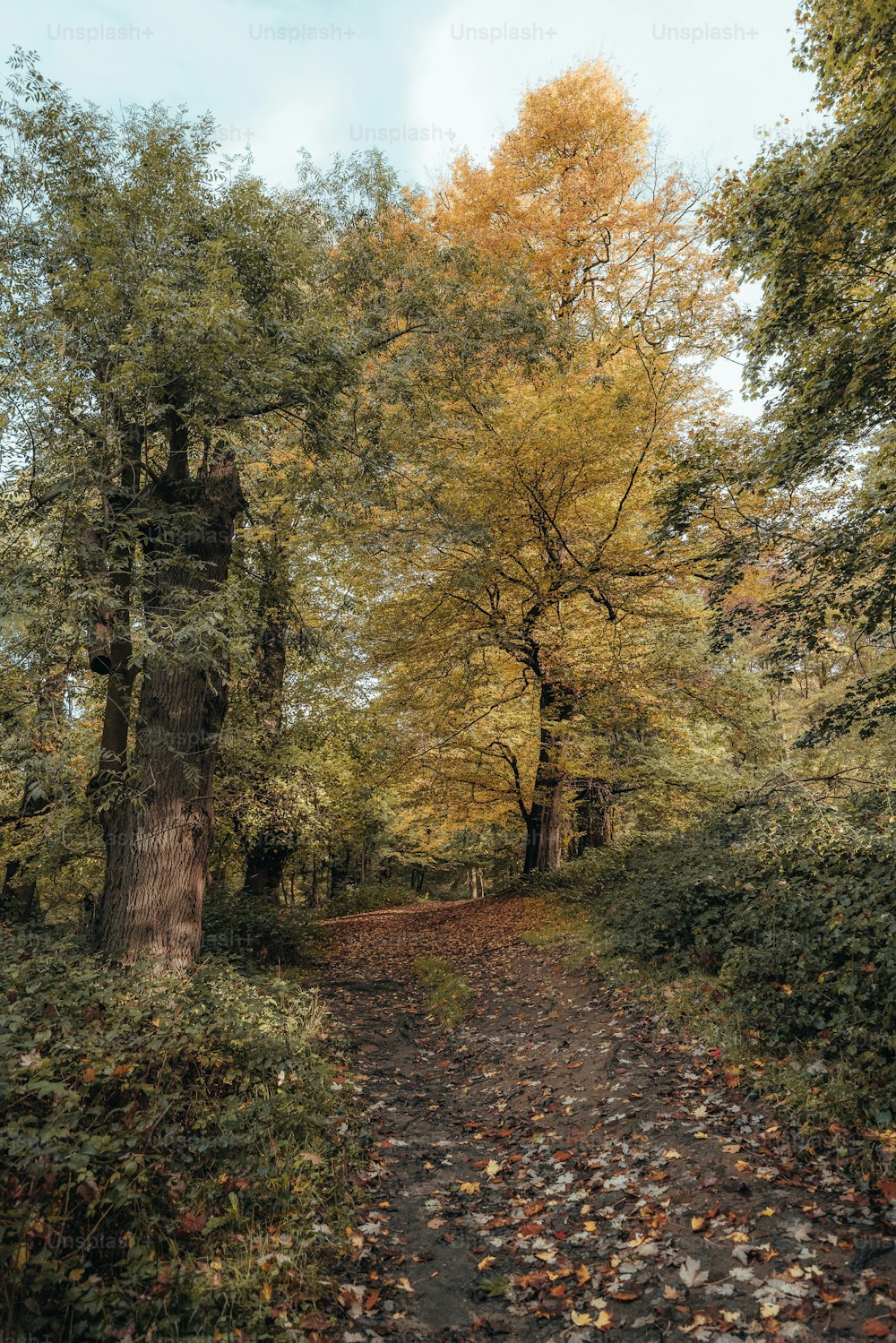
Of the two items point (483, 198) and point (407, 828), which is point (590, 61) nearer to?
point (483, 198)

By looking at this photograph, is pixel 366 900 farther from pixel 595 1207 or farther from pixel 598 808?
pixel 595 1207

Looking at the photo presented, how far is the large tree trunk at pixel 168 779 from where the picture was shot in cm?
762

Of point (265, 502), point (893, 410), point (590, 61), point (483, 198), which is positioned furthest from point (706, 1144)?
point (590, 61)

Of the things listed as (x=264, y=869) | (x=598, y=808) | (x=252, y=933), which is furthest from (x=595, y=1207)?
(x=598, y=808)

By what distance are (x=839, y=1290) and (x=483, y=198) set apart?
1844 cm

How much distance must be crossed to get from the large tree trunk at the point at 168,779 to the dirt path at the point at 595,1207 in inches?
Result: 105

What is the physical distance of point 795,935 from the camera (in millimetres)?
6332

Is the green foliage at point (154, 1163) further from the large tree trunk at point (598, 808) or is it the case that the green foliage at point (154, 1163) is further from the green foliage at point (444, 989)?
the large tree trunk at point (598, 808)

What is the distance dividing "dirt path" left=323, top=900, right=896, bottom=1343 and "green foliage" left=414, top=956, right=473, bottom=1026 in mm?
1274

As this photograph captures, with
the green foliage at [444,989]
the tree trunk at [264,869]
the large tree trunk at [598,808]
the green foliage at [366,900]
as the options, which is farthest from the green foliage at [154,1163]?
the green foliage at [366,900]

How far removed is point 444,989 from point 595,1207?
5.86 m

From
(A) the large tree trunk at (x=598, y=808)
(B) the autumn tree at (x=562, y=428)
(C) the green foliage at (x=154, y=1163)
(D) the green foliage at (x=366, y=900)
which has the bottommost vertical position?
(D) the green foliage at (x=366, y=900)

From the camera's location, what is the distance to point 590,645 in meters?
12.1

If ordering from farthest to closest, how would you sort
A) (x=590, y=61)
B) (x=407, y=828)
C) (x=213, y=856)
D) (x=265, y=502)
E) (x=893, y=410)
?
(x=407, y=828)
(x=213, y=856)
(x=590, y=61)
(x=265, y=502)
(x=893, y=410)
